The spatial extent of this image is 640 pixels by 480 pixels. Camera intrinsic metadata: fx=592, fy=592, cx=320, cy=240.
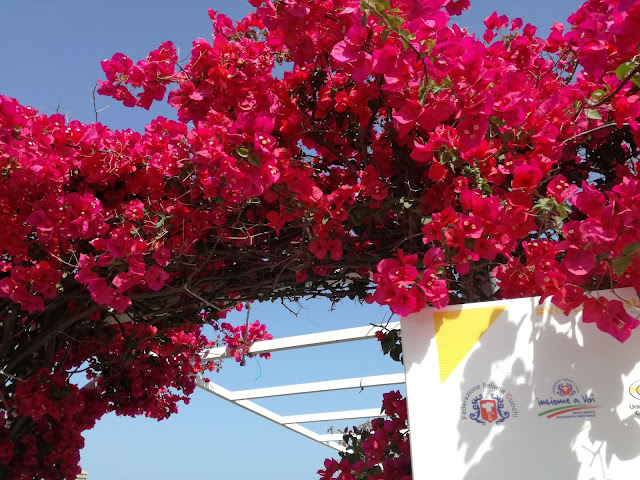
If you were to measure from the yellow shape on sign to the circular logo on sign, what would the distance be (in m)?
0.34

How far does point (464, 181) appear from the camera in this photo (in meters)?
1.62

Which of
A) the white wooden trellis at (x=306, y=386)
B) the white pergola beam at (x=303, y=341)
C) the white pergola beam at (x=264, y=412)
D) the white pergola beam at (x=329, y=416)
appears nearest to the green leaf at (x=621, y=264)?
the white wooden trellis at (x=306, y=386)

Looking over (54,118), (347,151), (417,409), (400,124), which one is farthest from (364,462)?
(54,118)

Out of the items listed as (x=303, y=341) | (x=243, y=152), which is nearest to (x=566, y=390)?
(x=243, y=152)

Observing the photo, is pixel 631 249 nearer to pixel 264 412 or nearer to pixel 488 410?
pixel 488 410

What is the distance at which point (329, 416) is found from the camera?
614 cm

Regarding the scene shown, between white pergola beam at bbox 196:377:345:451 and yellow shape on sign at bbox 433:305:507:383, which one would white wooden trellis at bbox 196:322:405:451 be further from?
yellow shape on sign at bbox 433:305:507:383

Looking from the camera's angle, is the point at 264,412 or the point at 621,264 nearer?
the point at 621,264

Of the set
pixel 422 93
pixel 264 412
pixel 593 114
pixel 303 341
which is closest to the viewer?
pixel 422 93

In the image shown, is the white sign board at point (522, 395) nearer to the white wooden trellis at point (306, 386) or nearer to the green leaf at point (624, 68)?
the green leaf at point (624, 68)

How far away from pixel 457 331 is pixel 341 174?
2.55ft

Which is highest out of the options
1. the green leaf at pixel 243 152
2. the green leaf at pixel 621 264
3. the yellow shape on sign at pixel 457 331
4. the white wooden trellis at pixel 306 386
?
the white wooden trellis at pixel 306 386

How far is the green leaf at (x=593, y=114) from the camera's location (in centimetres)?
165

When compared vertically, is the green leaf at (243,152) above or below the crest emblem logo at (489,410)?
above
